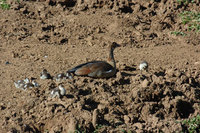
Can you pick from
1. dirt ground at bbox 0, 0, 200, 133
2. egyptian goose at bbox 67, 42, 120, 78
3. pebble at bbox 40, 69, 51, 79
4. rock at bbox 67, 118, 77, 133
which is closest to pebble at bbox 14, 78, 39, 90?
dirt ground at bbox 0, 0, 200, 133

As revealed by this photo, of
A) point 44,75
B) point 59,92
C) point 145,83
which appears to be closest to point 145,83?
point 145,83

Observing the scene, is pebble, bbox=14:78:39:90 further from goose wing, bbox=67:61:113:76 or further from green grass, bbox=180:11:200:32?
green grass, bbox=180:11:200:32

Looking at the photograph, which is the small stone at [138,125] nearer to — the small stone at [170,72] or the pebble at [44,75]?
the small stone at [170,72]

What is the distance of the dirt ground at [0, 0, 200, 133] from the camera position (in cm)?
751

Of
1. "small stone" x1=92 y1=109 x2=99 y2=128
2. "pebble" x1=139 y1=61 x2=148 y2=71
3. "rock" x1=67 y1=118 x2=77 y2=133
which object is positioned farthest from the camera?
"pebble" x1=139 y1=61 x2=148 y2=71

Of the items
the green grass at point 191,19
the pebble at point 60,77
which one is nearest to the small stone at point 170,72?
the pebble at point 60,77

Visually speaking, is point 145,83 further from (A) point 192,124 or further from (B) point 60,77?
(B) point 60,77

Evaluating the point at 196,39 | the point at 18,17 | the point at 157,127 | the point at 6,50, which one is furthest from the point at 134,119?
the point at 18,17

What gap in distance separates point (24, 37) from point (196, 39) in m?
4.58

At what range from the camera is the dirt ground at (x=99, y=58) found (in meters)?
7.51

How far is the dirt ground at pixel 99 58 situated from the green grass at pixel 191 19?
18 centimetres

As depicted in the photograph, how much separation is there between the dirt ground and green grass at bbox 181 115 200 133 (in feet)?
0.70

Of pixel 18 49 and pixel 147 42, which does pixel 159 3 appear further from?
pixel 18 49

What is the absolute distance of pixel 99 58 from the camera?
9938mm
